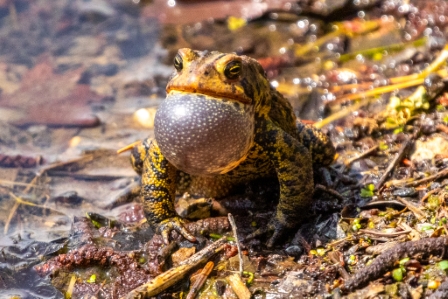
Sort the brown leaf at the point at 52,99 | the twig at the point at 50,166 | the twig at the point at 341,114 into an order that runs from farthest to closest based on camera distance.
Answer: the brown leaf at the point at 52,99
the twig at the point at 341,114
the twig at the point at 50,166

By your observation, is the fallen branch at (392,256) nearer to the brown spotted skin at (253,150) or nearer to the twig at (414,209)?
the twig at (414,209)

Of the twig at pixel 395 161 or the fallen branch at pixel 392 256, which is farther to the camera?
the twig at pixel 395 161

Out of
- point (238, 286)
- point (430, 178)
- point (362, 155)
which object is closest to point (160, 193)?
point (238, 286)

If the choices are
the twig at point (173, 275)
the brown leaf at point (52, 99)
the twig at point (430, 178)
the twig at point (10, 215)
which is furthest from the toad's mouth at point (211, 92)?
the brown leaf at point (52, 99)

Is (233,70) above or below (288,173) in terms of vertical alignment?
above

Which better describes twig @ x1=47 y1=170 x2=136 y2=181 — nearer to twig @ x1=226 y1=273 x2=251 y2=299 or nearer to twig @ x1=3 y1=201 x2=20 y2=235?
twig @ x1=3 y1=201 x2=20 y2=235

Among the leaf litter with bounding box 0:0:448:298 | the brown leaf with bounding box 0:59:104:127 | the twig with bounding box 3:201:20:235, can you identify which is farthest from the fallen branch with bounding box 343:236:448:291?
the brown leaf with bounding box 0:59:104:127

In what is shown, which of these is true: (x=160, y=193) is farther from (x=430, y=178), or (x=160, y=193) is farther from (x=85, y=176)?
(x=430, y=178)
